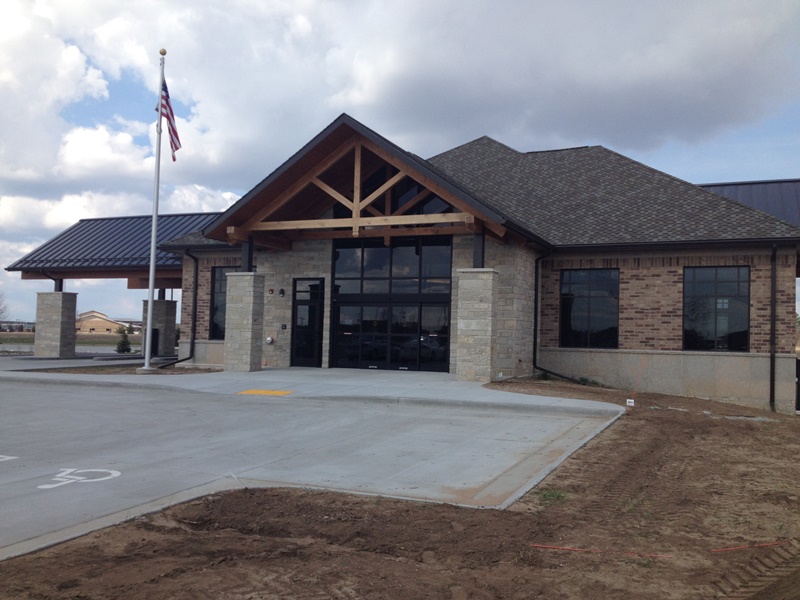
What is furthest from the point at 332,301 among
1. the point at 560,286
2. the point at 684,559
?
the point at 684,559

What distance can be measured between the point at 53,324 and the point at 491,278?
20726mm

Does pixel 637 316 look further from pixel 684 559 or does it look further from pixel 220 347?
pixel 684 559

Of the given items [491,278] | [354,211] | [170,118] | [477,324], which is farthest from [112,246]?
[491,278]

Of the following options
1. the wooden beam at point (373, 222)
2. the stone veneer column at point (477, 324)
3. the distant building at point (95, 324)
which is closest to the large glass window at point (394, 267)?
the wooden beam at point (373, 222)

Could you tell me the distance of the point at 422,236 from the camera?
21188 millimetres

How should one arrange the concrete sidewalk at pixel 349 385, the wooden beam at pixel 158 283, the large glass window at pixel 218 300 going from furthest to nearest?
1. the wooden beam at pixel 158 283
2. the large glass window at pixel 218 300
3. the concrete sidewalk at pixel 349 385

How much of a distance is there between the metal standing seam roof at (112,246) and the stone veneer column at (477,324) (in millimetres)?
14352

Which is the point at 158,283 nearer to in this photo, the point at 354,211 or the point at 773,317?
the point at 354,211

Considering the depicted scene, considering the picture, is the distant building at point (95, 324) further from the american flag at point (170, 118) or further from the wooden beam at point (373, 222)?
the wooden beam at point (373, 222)

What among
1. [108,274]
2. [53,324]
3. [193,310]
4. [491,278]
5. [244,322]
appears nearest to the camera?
[491,278]

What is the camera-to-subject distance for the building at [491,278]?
733 inches

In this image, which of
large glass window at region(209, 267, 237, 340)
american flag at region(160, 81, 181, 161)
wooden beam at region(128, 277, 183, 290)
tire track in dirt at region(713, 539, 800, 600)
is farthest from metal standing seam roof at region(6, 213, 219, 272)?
tire track in dirt at region(713, 539, 800, 600)

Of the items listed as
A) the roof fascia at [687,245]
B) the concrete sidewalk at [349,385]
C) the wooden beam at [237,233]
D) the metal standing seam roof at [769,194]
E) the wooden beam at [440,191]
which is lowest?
the concrete sidewalk at [349,385]

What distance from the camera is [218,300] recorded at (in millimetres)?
24359
